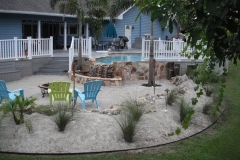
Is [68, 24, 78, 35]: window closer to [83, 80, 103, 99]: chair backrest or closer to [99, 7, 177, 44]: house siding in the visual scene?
[99, 7, 177, 44]: house siding

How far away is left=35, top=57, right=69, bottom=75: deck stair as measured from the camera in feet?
53.6

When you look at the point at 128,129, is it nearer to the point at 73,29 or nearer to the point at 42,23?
the point at 42,23

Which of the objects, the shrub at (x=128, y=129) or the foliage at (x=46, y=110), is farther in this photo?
the foliage at (x=46, y=110)

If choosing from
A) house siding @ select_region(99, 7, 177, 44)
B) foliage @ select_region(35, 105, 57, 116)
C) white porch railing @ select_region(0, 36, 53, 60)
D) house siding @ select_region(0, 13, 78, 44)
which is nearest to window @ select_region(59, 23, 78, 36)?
house siding @ select_region(99, 7, 177, 44)

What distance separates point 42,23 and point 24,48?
7.13 metres

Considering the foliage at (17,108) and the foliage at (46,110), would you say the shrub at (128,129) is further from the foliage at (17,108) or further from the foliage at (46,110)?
the foliage at (17,108)

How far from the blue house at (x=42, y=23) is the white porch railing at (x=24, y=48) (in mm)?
2619

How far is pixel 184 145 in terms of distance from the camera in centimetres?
700

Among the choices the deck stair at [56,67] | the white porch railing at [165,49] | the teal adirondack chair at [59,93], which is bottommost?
the teal adirondack chair at [59,93]

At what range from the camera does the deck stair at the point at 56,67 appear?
53.6 feet

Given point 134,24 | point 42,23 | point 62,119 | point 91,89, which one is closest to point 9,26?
point 42,23

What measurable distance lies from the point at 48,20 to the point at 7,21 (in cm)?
275

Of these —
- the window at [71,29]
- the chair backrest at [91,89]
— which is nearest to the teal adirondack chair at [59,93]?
the chair backrest at [91,89]

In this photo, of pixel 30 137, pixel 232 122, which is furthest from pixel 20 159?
pixel 232 122
